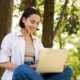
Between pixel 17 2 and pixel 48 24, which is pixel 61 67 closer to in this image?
pixel 48 24

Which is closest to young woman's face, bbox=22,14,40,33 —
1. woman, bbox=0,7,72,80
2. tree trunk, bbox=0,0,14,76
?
woman, bbox=0,7,72,80

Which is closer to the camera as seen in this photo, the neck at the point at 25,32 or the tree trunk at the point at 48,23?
the neck at the point at 25,32

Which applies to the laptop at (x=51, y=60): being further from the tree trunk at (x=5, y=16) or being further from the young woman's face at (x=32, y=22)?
the tree trunk at (x=5, y=16)

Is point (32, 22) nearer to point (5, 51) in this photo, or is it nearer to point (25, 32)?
point (25, 32)

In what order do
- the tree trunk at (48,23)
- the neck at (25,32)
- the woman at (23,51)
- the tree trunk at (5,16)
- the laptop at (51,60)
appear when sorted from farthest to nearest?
1. the tree trunk at (48,23)
2. the tree trunk at (5,16)
3. the neck at (25,32)
4. the woman at (23,51)
5. the laptop at (51,60)

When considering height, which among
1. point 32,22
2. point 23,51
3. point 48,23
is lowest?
point 48,23

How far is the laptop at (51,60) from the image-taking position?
178 inches

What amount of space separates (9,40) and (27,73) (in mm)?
646

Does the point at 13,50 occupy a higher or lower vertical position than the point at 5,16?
lower

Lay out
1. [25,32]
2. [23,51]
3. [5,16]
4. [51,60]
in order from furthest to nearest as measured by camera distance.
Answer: [5,16] < [25,32] < [23,51] < [51,60]

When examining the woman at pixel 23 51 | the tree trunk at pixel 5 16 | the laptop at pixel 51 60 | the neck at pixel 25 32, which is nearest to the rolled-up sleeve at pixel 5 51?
the woman at pixel 23 51

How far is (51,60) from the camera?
4.57 meters

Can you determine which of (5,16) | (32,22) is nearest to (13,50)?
(32,22)

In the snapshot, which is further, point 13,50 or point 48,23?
point 48,23
